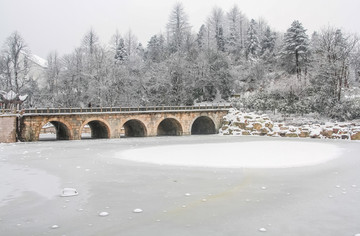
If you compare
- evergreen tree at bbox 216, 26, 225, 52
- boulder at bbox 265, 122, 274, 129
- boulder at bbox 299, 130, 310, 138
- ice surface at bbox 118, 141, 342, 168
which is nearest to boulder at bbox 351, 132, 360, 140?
boulder at bbox 299, 130, 310, 138

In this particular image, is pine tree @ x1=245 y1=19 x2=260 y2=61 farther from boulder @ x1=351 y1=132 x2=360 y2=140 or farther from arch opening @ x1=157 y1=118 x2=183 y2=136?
boulder @ x1=351 y1=132 x2=360 y2=140

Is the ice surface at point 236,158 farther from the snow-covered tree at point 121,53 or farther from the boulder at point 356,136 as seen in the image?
the snow-covered tree at point 121,53

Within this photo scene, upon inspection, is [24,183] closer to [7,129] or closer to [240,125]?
[7,129]

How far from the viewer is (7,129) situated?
32125 millimetres

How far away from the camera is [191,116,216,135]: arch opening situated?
4547 cm

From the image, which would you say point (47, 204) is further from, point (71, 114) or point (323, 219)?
point (71, 114)

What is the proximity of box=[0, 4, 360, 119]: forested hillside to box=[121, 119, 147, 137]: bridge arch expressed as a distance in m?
6.52

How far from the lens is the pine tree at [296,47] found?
174ft

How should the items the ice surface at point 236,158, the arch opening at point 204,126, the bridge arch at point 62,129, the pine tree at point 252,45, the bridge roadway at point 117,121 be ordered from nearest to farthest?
the ice surface at point 236,158, the bridge roadway at point 117,121, the bridge arch at point 62,129, the arch opening at point 204,126, the pine tree at point 252,45

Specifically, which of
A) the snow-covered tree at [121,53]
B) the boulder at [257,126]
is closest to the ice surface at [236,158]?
the boulder at [257,126]

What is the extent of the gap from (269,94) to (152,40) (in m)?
38.1

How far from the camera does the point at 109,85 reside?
50062 millimetres

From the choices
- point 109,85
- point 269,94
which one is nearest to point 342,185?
point 269,94

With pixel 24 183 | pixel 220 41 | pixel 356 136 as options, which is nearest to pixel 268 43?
pixel 220 41
